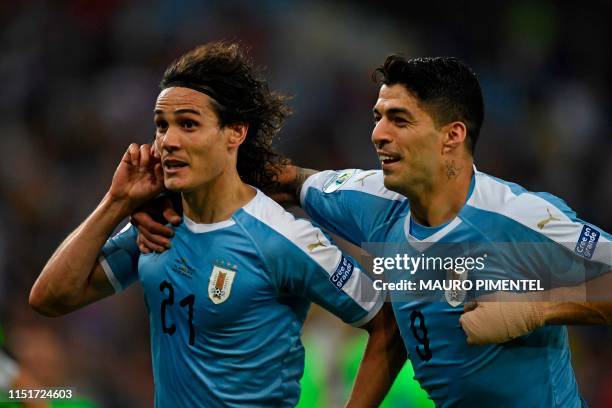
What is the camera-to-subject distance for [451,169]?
400cm

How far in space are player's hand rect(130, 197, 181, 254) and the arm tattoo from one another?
1124 mm

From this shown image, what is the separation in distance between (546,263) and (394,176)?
2.24 ft

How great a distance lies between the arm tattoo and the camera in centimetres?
400

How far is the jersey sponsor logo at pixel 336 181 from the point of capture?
442 centimetres

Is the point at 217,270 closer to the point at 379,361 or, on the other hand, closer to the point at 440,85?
the point at 379,361

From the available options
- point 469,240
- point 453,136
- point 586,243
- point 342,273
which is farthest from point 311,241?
point 586,243

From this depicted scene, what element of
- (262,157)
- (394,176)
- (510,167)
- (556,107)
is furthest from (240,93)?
(556,107)

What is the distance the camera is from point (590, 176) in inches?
356

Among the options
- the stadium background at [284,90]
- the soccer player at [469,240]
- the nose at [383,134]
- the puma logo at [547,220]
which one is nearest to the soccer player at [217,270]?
the soccer player at [469,240]

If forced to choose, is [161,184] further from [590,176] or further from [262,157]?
[590,176]

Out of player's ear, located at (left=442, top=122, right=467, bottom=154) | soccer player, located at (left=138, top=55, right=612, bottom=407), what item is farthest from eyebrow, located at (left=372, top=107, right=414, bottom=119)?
player's ear, located at (left=442, top=122, right=467, bottom=154)

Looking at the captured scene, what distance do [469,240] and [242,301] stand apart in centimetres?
92

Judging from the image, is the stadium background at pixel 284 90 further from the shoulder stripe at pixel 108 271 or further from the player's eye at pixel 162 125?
A: the player's eye at pixel 162 125

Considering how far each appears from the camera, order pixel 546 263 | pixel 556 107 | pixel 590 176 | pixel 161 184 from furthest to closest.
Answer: pixel 556 107 → pixel 590 176 → pixel 161 184 → pixel 546 263
